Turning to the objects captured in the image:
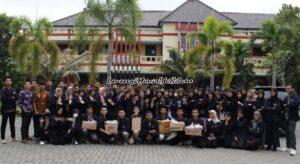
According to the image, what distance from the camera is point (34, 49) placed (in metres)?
27.2

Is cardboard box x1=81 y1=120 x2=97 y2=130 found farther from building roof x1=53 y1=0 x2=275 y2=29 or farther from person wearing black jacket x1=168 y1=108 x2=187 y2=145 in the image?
building roof x1=53 y1=0 x2=275 y2=29

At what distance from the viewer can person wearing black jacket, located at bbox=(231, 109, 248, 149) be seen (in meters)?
15.0

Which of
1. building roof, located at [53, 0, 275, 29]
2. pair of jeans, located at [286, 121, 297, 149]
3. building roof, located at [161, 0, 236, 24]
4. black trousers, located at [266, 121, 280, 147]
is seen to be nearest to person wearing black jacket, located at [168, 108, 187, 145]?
black trousers, located at [266, 121, 280, 147]

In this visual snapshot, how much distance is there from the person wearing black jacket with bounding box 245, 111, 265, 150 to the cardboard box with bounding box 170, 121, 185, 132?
6.88 ft

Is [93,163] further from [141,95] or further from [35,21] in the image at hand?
[35,21]

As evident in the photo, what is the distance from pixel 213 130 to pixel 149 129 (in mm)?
2091

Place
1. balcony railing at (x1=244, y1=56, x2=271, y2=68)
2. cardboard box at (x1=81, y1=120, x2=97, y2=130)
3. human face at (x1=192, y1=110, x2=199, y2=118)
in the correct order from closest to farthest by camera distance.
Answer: cardboard box at (x1=81, y1=120, x2=97, y2=130) → human face at (x1=192, y1=110, x2=199, y2=118) → balcony railing at (x1=244, y1=56, x2=271, y2=68)

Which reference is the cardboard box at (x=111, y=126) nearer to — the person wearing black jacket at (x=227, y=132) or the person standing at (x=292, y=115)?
the person wearing black jacket at (x=227, y=132)

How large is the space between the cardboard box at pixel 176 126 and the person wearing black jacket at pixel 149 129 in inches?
21.2

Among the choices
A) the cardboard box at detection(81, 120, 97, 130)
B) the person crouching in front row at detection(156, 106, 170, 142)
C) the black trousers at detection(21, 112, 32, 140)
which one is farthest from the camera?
the person crouching in front row at detection(156, 106, 170, 142)

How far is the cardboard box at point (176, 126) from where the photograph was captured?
50.6ft

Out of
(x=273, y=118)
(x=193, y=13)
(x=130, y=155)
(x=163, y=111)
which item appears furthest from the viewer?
(x=193, y=13)

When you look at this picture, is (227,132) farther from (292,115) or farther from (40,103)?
(40,103)

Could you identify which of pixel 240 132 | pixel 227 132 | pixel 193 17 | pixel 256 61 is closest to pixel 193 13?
pixel 193 17
